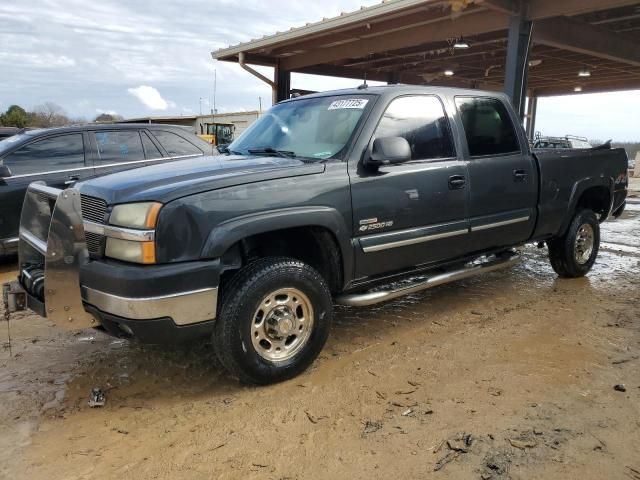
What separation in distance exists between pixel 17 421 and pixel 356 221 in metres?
2.31

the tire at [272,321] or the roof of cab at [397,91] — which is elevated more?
the roof of cab at [397,91]

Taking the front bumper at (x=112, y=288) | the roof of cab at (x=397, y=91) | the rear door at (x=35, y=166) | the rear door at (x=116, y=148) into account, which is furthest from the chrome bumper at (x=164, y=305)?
the rear door at (x=116, y=148)

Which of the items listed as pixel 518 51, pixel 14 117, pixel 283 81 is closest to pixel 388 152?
pixel 518 51

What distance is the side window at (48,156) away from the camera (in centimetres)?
602

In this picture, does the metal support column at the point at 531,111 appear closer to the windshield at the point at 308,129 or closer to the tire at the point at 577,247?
the tire at the point at 577,247

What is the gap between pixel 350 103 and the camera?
393 centimetres

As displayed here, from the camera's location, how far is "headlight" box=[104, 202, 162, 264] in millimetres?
2758

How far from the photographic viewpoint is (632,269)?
621 centimetres

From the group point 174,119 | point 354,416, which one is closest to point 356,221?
point 354,416

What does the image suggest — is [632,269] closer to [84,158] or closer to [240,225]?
[240,225]

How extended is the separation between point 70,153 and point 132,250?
416 centimetres

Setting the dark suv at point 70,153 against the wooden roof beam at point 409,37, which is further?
the wooden roof beam at point 409,37

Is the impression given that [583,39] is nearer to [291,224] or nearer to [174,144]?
[174,144]

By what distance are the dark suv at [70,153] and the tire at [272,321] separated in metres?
3.20
